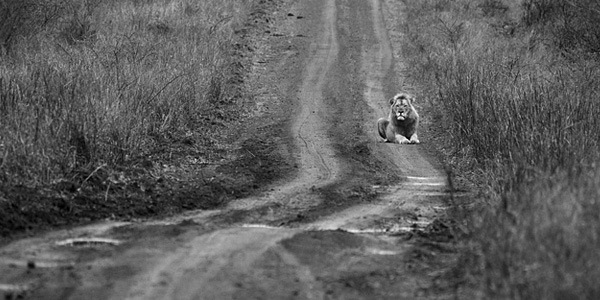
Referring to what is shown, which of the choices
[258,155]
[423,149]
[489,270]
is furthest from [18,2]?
[489,270]

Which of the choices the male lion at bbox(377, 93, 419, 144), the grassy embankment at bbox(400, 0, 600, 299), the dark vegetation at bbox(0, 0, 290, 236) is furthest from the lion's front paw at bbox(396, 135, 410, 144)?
the dark vegetation at bbox(0, 0, 290, 236)

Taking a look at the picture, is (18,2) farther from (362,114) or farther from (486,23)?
(486,23)

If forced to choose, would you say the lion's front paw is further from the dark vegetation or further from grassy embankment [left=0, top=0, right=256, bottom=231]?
grassy embankment [left=0, top=0, right=256, bottom=231]

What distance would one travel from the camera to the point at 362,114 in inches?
728

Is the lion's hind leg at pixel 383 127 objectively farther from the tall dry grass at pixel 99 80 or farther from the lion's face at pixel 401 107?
the tall dry grass at pixel 99 80

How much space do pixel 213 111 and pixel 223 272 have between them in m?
10.9

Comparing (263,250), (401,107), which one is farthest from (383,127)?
(263,250)

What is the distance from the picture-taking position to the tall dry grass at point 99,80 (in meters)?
9.65

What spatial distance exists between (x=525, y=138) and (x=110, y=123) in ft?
16.9

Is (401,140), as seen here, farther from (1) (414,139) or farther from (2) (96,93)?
(2) (96,93)

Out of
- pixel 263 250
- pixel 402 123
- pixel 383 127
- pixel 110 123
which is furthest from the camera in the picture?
pixel 383 127

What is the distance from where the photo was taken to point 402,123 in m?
15.6

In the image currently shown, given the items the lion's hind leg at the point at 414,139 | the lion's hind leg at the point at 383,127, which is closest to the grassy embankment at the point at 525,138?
the lion's hind leg at the point at 414,139

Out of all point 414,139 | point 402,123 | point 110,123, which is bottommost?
point 414,139
